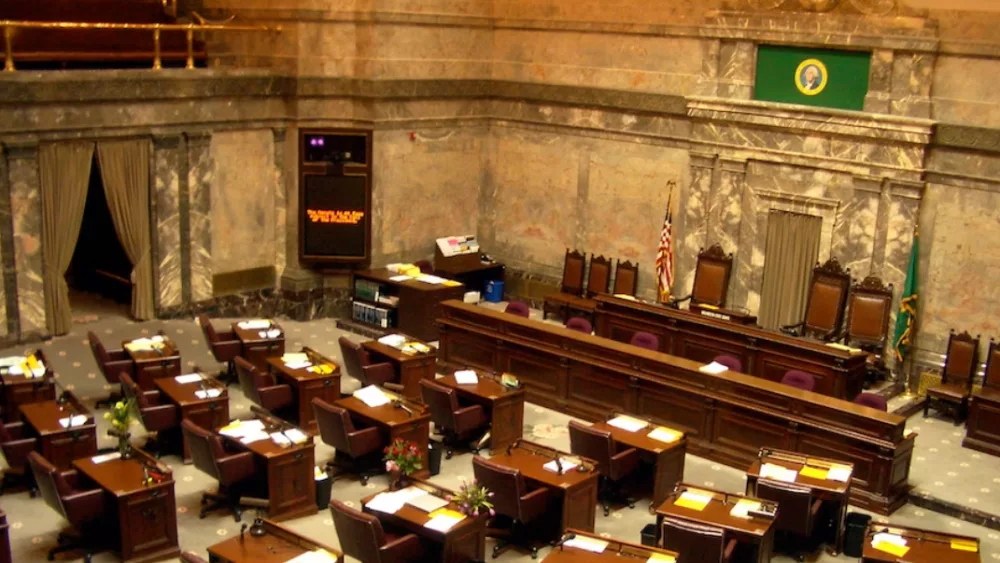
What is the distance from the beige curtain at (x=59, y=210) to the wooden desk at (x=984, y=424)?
1147 centimetres

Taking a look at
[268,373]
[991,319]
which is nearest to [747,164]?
[991,319]

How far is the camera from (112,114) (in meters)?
14.8

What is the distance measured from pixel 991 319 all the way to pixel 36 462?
10.9 metres

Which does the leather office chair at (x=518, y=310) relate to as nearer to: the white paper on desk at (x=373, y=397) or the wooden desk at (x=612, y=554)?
the white paper on desk at (x=373, y=397)

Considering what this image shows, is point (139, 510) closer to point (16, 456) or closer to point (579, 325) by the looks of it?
point (16, 456)

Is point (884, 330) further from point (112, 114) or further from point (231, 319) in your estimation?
point (112, 114)

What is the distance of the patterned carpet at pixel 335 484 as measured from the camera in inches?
392

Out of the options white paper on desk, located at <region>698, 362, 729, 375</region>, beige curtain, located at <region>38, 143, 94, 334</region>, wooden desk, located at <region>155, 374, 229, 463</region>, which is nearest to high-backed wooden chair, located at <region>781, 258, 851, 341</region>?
white paper on desk, located at <region>698, 362, 729, 375</region>

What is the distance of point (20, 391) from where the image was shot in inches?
463

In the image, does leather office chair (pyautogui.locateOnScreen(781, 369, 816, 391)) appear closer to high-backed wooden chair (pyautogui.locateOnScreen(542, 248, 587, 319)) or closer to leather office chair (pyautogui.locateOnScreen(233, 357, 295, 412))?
high-backed wooden chair (pyautogui.locateOnScreen(542, 248, 587, 319))

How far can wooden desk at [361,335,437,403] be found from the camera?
1315 centimetres

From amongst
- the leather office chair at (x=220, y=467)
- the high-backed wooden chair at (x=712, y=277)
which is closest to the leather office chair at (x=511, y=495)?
the leather office chair at (x=220, y=467)

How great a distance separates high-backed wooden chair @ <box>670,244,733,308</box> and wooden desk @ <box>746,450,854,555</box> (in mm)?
5415

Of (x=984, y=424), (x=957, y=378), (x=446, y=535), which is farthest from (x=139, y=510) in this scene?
(x=957, y=378)
